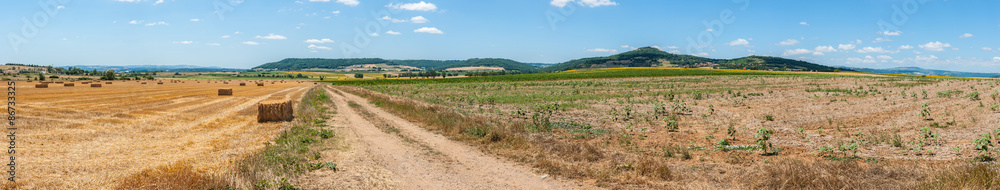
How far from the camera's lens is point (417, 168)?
10641 millimetres

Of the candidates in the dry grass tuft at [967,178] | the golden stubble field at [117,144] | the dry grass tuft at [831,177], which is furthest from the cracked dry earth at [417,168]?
the dry grass tuft at [967,178]

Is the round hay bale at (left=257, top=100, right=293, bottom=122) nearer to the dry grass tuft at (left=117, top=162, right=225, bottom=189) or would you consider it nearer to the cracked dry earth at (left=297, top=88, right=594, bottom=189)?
the cracked dry earth at (left=297, top=88, right=594, bottom=189)

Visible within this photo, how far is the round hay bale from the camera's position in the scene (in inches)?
822

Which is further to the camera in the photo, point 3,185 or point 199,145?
point 199,145

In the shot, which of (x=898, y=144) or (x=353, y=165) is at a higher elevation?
(x=898, y=144)

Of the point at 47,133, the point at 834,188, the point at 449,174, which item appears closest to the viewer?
the point at 834,188

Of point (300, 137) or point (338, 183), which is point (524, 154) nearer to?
point (338, 183)

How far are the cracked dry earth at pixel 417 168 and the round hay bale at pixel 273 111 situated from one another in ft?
24.6

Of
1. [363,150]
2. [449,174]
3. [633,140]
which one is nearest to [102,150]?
[363,150]

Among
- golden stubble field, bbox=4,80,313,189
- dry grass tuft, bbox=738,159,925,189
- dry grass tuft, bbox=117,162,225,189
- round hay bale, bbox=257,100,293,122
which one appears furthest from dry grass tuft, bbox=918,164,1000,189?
round hay bale, bbox=257,100,293,122

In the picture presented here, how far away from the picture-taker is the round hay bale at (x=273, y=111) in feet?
68.5

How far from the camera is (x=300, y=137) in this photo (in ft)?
49.4

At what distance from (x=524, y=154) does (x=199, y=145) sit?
10250 millimetres

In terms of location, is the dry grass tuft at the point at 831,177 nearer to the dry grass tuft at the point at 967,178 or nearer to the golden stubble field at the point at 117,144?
the dry grass tuft at the point at 967,178
